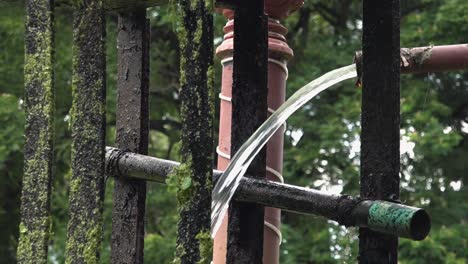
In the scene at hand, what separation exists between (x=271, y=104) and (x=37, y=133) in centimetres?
113

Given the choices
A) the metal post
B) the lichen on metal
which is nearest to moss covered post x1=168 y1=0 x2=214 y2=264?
the metal post

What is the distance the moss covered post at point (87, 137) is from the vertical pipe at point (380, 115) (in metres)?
0.64

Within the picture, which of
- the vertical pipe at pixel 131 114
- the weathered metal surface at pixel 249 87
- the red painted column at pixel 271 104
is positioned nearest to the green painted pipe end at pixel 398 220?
the weathered metal surface at pixel 249 87

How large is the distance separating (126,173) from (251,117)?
0.43 m

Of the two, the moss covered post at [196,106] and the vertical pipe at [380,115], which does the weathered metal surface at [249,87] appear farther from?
the moss covered post at [196,106]

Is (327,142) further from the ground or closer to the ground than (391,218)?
further from the ground

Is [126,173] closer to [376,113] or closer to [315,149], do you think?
[376,113]

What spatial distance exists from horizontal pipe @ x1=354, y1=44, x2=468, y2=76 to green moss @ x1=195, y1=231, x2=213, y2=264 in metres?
1.03

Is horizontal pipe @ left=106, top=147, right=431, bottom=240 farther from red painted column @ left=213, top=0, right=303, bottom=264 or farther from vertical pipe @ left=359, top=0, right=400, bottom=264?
red painted column @ left=213, top=0, right=303, bottom=264

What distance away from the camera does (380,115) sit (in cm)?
264

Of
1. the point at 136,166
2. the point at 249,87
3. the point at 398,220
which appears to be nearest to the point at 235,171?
the point at 249,87

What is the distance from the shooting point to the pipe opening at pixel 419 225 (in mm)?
2477

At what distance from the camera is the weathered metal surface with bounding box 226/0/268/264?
2.88 metres

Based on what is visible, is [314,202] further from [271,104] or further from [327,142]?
[327,142]
